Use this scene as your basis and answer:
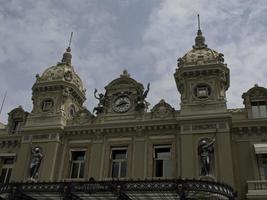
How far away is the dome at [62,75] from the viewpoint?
95.6 ft

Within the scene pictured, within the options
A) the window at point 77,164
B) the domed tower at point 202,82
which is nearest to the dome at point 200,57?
the domed tower at point 202,82

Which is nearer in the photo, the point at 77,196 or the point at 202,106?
the point at 77,196

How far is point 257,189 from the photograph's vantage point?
845 inches

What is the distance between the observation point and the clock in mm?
26877

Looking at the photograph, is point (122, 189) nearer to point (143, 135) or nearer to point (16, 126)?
point (143, 135)

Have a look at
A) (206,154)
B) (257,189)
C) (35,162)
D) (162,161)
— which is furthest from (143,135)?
(257,189)

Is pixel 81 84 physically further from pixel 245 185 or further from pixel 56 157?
pixel 245 185

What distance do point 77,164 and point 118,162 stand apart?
295 centimetres

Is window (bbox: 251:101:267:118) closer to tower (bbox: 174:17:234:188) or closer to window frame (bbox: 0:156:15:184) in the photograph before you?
tower (bbox: 174:17:234:188)

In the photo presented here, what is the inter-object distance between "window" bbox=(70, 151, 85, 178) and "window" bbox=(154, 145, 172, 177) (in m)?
5.06

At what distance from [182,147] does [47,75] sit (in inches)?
498

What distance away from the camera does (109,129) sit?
25719mm

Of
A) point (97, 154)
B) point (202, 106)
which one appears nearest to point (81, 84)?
point (97, 154)

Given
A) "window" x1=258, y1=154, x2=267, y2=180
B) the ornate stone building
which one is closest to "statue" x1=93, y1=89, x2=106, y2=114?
the ornate stone building
